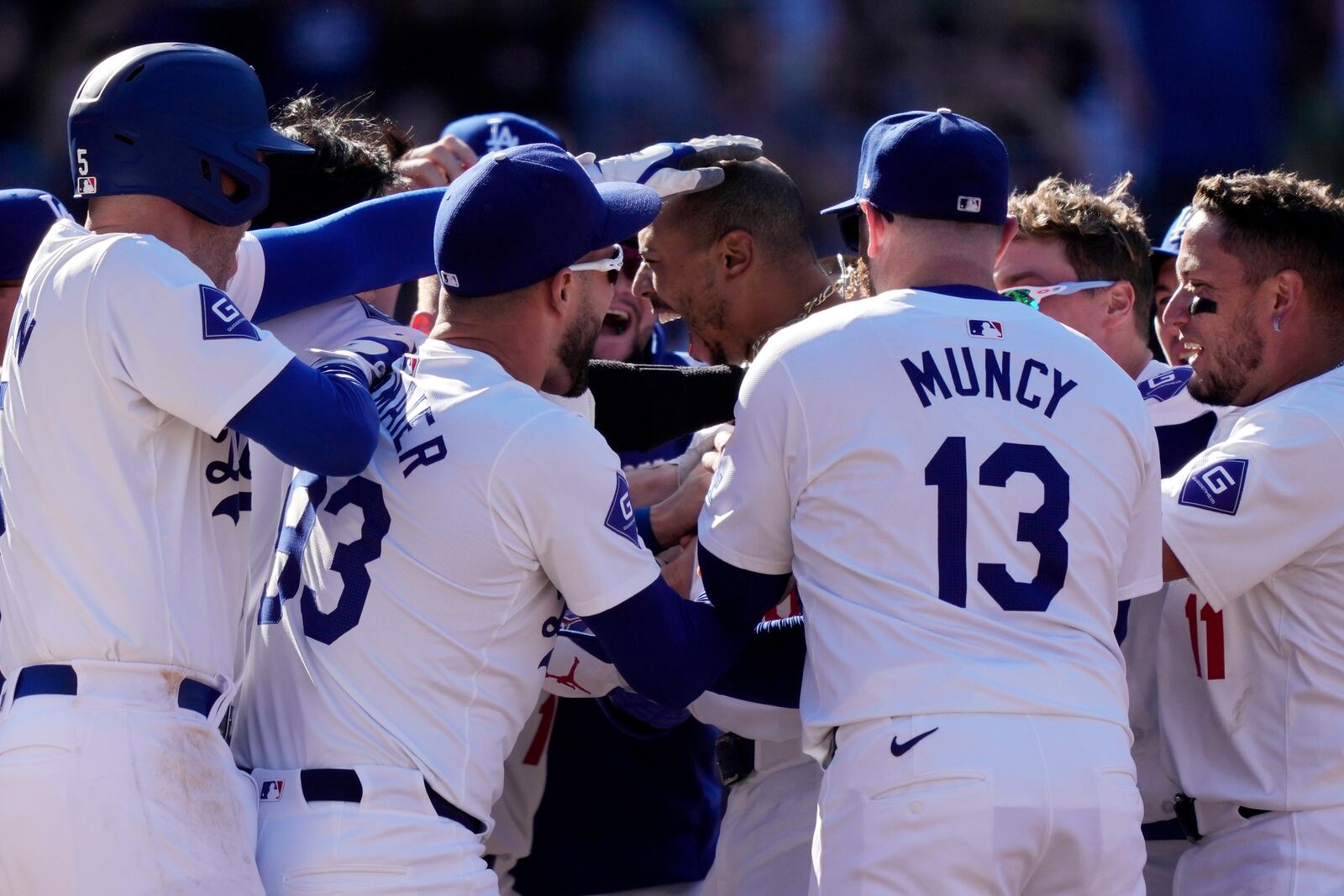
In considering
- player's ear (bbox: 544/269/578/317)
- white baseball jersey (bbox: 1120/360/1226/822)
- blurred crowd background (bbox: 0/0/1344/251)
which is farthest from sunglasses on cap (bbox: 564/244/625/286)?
blurred crowd background (bbox: 0/0/1344/251)

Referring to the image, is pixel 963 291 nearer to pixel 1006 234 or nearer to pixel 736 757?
pixel 1006 234

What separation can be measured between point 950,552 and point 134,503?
145 cm

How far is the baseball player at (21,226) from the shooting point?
3.34 m

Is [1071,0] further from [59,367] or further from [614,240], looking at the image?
[59,367]

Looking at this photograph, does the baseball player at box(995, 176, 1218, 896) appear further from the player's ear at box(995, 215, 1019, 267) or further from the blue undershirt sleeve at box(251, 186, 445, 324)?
the blue undershirt sleeve at box(251, 186, 445, 324)

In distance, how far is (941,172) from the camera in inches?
117

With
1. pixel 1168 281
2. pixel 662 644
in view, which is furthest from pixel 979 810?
pixel 1168 281

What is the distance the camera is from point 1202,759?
341cm

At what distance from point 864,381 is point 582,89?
707 centimetres

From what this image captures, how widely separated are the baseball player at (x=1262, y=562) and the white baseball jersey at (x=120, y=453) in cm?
197

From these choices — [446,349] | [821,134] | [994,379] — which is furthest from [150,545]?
[821,134]

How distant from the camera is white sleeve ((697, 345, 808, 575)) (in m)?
2.84

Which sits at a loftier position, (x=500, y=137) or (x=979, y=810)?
(x=500, y=137)

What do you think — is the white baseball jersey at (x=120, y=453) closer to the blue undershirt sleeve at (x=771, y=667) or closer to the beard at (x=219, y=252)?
the beard at (x=219, y=252)
